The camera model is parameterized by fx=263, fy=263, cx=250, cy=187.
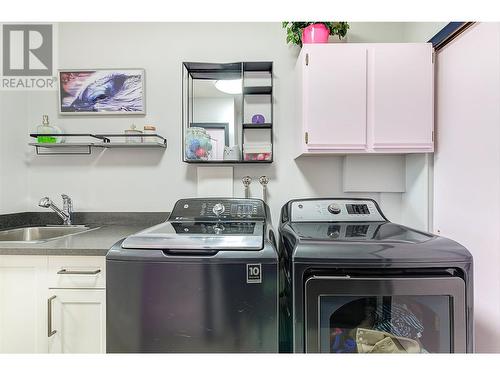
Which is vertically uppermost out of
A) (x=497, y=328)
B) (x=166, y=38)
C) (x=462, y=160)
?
(x=166, y=38)

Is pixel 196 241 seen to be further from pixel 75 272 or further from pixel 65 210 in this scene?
pixel 65 210

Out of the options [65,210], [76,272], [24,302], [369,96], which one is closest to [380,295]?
[369,96]

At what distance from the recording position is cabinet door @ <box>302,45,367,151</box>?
1557mm

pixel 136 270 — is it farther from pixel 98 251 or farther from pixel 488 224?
pixel 488 224

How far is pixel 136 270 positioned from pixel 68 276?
47 cm

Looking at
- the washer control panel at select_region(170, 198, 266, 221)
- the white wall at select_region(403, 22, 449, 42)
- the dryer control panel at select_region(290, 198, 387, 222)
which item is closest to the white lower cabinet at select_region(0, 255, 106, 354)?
the washer control panel at select_region(170, 198, 266, 221)

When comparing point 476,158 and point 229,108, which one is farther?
point 229,108

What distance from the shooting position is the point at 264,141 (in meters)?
1.93

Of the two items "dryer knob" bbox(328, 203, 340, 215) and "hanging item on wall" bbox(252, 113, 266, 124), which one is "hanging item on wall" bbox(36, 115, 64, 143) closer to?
"hanging item on wall" bbox(252, 113, 266, 124)

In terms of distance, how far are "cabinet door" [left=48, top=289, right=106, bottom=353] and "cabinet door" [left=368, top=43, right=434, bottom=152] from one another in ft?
5.74

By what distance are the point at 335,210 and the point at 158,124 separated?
1.40m

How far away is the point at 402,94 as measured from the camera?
5.09ft
